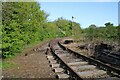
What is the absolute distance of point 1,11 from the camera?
15562 millimetres

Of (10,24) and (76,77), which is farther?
(10,24)

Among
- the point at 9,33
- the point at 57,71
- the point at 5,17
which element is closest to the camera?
the point at 57,71

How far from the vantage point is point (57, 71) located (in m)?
11.0

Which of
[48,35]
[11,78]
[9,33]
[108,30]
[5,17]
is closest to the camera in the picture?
[11,78]

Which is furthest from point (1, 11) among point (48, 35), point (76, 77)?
point (48, 35)

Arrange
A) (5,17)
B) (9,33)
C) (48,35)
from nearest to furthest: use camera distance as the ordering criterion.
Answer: (5,17) < (9,33) < (48,35)

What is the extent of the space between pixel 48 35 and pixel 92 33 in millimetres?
25717

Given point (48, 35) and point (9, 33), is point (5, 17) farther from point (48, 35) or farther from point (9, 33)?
point (48, 35)

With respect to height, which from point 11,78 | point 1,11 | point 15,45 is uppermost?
point 1,11

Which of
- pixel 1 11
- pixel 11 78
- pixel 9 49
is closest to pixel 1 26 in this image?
pixel 1 11

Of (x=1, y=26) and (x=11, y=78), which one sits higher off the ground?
(x=1, y=26)

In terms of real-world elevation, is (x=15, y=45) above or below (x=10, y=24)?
below

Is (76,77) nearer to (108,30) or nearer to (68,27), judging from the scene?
(108,30)

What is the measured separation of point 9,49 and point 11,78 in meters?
8.10
